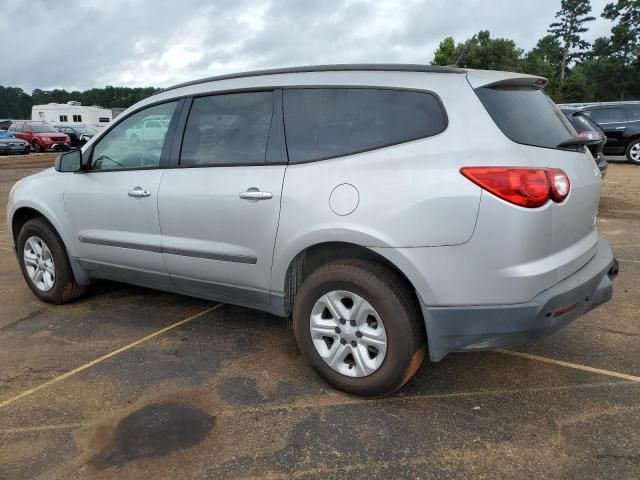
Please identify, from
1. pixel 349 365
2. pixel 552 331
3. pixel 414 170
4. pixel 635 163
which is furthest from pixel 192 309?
pixel 635 163

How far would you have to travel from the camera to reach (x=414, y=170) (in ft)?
9.09

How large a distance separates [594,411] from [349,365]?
129 cm

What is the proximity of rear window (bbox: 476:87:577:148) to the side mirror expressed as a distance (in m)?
3.08

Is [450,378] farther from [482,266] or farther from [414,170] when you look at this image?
[414,170]

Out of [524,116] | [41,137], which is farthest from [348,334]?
[41,137]

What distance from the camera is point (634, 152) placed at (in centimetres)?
Answer: 1525

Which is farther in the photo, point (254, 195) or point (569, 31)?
point (569, 31)

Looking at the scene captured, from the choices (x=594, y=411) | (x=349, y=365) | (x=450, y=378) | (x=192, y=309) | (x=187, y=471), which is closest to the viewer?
(x=187, y=471)

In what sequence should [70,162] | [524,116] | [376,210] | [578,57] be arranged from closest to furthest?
[376,210] < [524,116] < [70,162] < [578,57]

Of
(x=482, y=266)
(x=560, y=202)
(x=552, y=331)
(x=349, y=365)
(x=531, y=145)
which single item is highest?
(x=531, y=145)

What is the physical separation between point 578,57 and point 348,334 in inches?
3351

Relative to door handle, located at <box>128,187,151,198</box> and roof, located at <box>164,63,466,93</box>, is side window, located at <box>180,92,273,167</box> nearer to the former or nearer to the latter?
roof, located at <box>164,63,466,93</box>

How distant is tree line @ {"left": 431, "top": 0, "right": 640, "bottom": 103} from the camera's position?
55.4m

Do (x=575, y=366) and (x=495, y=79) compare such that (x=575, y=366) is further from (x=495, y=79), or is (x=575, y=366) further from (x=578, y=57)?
(x=578, y=57)
